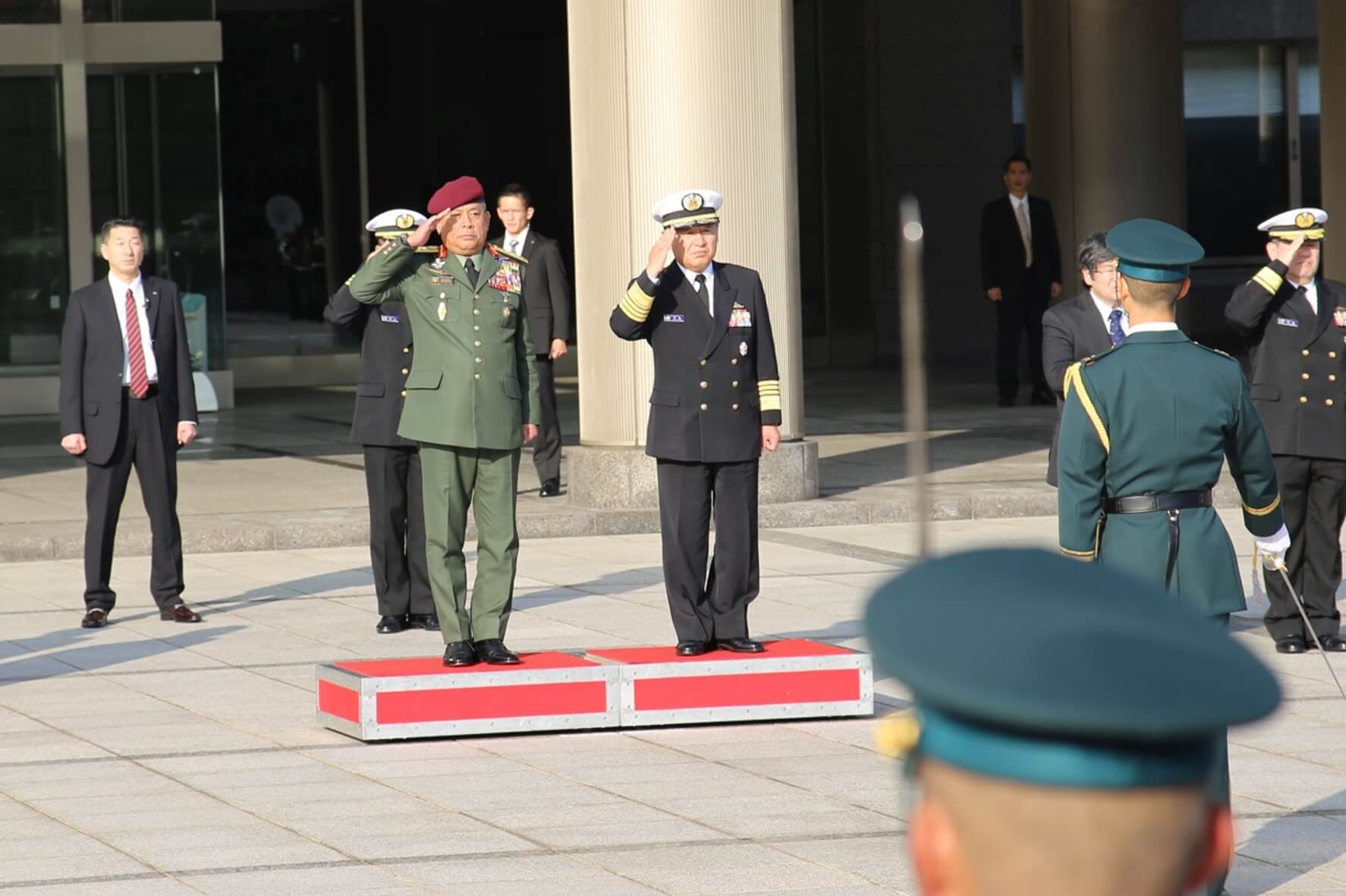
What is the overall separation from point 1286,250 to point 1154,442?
3.85 m

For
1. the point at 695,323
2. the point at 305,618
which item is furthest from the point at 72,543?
the point at 695,323

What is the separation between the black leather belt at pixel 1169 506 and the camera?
5.41 m

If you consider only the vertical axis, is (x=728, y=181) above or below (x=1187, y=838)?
above

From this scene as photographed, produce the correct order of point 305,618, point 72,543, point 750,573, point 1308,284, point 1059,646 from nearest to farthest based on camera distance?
point 1059,646 < point 750,573 < point 1308,284 < point 305,618 < point 72,543

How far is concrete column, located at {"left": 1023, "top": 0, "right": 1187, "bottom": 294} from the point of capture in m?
20.0

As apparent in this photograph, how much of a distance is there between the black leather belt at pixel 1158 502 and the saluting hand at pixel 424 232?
3.62 m

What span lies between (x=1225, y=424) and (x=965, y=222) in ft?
63.8

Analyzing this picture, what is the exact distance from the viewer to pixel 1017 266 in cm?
1962

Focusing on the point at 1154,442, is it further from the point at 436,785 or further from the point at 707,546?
the point at 707,546

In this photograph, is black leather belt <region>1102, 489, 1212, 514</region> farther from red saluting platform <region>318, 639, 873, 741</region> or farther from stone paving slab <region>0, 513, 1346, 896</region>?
red saluting platform <region>318, 639, 873, 741</region>

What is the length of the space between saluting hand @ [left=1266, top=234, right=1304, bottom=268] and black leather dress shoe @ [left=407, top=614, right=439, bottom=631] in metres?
4.02

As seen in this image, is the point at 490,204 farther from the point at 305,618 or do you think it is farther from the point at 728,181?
the point at 305,618

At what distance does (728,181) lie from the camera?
1317 centimetres

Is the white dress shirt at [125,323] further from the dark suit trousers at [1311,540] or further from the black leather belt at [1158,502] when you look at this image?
the black leather belt at [1158,502]
